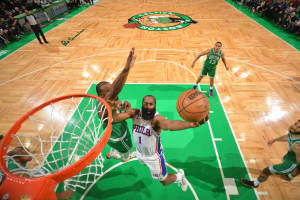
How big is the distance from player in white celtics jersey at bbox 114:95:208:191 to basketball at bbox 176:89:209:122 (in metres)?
0.22

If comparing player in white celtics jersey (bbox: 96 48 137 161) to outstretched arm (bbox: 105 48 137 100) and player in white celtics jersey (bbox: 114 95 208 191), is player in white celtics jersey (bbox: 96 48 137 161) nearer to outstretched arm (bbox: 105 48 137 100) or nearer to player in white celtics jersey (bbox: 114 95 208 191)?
outstretched arm (bbox: 105 48 137 100)

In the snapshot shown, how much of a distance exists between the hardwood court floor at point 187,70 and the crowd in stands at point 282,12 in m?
1.26

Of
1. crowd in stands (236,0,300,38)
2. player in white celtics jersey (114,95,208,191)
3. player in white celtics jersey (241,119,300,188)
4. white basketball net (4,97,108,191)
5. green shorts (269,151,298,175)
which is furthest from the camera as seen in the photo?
crowd in stands (236,0,300,38)

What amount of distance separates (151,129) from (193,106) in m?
0.61

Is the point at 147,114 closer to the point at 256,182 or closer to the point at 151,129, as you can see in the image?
the point at 151,129

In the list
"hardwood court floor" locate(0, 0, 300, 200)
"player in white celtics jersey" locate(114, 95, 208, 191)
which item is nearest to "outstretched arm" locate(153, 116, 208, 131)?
"player in white celtics jersey" locate(114, 95, 208, 191)

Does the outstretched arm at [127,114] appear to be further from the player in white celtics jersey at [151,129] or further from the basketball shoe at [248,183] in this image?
the basketball shoe at [248,183]

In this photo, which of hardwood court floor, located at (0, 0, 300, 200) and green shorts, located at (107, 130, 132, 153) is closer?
green shorts, located at (107, 130, 132, 153)

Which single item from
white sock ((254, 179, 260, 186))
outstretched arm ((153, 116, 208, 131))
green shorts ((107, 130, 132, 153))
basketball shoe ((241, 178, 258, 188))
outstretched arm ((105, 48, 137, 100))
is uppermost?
outstretched arm ((105, 48, 137, 100))

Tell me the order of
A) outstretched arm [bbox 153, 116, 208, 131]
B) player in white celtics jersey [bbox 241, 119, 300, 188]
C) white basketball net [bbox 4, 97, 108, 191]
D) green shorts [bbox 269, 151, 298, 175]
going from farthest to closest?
white basketball net [bbox 4, 97, 108, 191], green shorts [bbox 269, 151, 298, 175], player in white celtics jersey [bbox 241, 119, 300, 188], outstretched arm [bbox 153, 116, 208, 131]

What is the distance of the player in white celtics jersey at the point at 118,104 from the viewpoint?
212 centimetres

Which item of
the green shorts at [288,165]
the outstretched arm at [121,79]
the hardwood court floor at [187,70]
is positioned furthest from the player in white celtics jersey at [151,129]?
the hardwood court floor at [187,70]

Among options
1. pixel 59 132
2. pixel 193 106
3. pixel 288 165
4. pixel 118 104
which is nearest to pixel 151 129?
pixel 193 106

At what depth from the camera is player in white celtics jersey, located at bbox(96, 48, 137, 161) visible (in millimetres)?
2115
